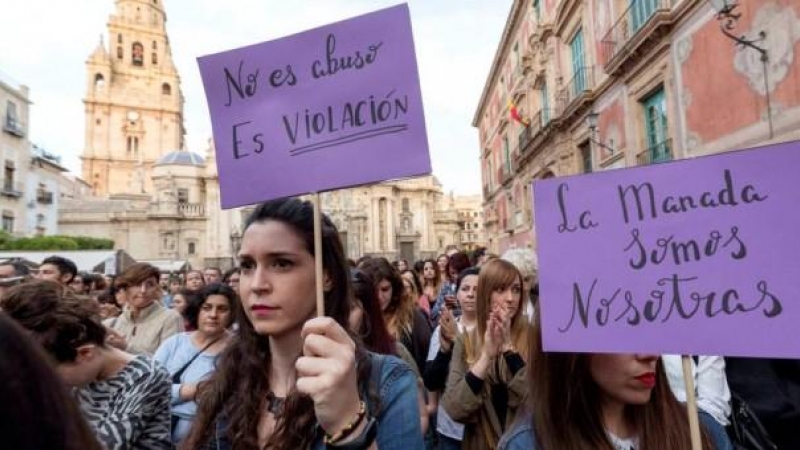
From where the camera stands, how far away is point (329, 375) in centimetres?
138

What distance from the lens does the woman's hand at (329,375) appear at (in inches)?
54.2

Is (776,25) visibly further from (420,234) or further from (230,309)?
(420,234)

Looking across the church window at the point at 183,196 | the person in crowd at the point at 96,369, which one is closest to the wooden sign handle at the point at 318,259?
the person in crowd at the point at 96,369

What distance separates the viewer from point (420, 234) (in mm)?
58938

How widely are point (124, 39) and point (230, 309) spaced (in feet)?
275

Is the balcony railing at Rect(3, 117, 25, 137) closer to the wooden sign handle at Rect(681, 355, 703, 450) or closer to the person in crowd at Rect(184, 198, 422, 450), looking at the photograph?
the person in crowd at Rect(184, 198, 422, 450)

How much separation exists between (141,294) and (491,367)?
3797 mm

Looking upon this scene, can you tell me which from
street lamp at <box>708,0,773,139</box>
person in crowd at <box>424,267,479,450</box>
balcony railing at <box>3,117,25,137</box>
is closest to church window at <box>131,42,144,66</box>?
balcony railing at <box>3,117,25,137</box>

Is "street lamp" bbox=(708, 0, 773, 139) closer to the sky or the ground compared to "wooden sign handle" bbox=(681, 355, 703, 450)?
closer to the sky

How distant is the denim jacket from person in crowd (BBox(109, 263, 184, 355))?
3.86 meters

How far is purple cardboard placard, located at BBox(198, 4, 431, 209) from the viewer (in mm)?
1795

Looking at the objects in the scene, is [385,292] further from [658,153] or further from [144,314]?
[658,153]

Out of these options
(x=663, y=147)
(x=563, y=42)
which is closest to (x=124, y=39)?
(x=563, y=42)

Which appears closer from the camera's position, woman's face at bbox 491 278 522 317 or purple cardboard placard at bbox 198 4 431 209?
purple cardboard placard at bbox 198 4 431 209
